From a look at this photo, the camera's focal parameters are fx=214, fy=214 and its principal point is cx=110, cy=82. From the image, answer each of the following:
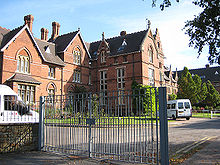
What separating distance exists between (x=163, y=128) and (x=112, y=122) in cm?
190

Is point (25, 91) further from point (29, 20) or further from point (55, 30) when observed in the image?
point (55, 30)

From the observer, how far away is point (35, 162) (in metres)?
6.63

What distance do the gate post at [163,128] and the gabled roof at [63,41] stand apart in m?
28.7

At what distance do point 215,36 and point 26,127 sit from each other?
8.38 metres

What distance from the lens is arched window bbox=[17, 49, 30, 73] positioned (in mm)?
26175

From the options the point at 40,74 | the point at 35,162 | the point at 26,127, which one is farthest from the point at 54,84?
the point at 35,162

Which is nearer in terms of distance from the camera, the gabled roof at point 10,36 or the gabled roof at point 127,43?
the gabled roof at point 10,36

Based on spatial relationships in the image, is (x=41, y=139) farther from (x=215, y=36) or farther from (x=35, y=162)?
(x=215, y=36)

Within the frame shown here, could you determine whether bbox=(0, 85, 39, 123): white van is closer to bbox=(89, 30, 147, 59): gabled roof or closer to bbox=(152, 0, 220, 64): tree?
bbox=(152, 0, 220, 64): tree

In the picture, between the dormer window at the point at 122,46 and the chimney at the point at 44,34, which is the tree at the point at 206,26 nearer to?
the dormer window at the point at 122,46

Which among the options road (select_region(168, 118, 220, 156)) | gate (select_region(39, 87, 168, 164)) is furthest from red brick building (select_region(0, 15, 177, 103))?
gate (select_region(39, 87, 168, 164))

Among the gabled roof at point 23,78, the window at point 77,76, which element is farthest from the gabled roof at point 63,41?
the gabled roof at point 23,78

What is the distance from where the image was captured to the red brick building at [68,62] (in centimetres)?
2538

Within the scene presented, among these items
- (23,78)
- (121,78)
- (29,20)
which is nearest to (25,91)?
(23,78)
